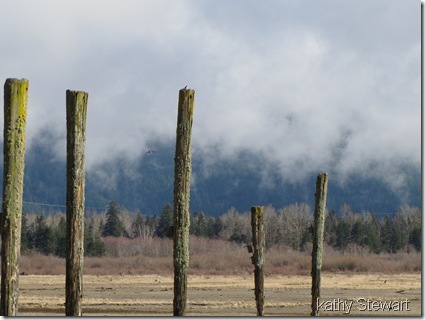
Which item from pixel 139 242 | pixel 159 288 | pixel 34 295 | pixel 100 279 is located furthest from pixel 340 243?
pixel 34 295

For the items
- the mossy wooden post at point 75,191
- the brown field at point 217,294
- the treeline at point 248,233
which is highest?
the treeline at point 248,233

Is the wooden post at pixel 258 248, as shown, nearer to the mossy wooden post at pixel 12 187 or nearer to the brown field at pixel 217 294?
the brown field at pixel 217 294

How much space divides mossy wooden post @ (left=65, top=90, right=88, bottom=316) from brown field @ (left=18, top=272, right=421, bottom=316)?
463 inches

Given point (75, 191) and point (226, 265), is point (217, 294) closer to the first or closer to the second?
point (226, 265)

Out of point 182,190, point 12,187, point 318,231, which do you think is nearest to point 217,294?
point 318,231

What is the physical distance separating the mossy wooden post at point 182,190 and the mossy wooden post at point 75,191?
60.8 inches

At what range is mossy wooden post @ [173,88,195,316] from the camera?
16.1 metres

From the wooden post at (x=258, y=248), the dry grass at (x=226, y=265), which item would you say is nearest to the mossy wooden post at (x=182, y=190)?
the wooden post at (x=258, y=248)

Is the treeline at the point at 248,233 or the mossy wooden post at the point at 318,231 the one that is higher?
the treeline at the point at 248,233

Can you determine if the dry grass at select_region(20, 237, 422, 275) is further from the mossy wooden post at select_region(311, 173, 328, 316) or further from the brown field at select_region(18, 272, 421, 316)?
the mossy wooden post at select_region(311, 173, 328, 316)

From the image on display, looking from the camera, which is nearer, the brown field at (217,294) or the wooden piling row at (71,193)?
the wooden piling row at (71,193)

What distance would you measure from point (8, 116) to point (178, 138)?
8.63 ft

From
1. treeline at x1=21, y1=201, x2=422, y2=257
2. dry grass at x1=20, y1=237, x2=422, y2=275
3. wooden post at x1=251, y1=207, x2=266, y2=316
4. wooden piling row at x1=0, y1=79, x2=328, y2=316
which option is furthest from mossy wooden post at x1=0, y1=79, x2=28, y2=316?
treeline at x1=21, y1=201, x2=422, y2=257

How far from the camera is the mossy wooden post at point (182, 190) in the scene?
1614 cm
